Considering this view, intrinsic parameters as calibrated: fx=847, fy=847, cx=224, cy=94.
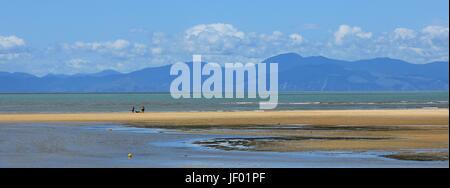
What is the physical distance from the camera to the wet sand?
2786cm

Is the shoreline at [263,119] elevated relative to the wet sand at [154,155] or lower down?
lower down

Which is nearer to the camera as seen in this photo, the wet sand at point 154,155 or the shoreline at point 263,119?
the wet sand at point 154,155

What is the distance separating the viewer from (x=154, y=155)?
3162 centimetres

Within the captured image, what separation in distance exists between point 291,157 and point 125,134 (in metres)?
17.6

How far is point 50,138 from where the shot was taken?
42000 millimetres

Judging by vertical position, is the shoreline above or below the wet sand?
below

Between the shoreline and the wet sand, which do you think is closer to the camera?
the wet sand

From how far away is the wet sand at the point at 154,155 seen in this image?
91.4 ft

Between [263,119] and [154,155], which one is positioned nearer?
[154,155]

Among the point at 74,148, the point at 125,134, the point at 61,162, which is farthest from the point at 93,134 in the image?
the point at 61,162

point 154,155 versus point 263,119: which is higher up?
point 154,155
